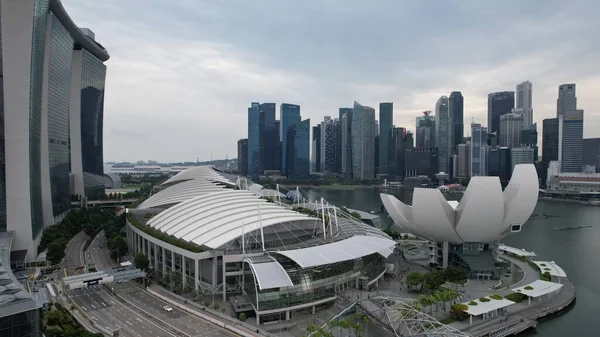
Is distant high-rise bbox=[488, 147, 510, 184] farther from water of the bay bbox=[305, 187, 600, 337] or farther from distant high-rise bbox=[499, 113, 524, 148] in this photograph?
water of the bay bbox=[305, 187, 600, 337]

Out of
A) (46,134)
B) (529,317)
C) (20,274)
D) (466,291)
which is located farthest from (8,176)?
(529,317)

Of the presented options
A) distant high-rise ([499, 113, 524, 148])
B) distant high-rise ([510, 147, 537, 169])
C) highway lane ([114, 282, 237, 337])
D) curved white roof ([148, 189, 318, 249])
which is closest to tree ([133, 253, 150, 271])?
highway lane ([114, 282, 237, 337])

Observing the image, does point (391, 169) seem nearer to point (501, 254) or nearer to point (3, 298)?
point (501, 254)

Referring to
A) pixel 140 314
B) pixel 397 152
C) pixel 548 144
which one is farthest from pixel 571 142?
pixel 140 314

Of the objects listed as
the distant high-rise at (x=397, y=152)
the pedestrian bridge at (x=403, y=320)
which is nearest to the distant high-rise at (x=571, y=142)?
the distant high-rise at (x=397, y=152)

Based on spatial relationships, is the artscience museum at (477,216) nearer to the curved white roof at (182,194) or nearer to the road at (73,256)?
the curved white roof at (182,194)

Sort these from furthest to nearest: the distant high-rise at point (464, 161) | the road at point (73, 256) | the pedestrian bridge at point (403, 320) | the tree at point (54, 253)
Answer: the distant high-rise at point (464, 161) < the tree at point (54, 253) < the road at point (73, 256) < the pedestrian bridge at point (403, 320)

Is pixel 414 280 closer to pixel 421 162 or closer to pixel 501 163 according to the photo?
pixel 501 163
